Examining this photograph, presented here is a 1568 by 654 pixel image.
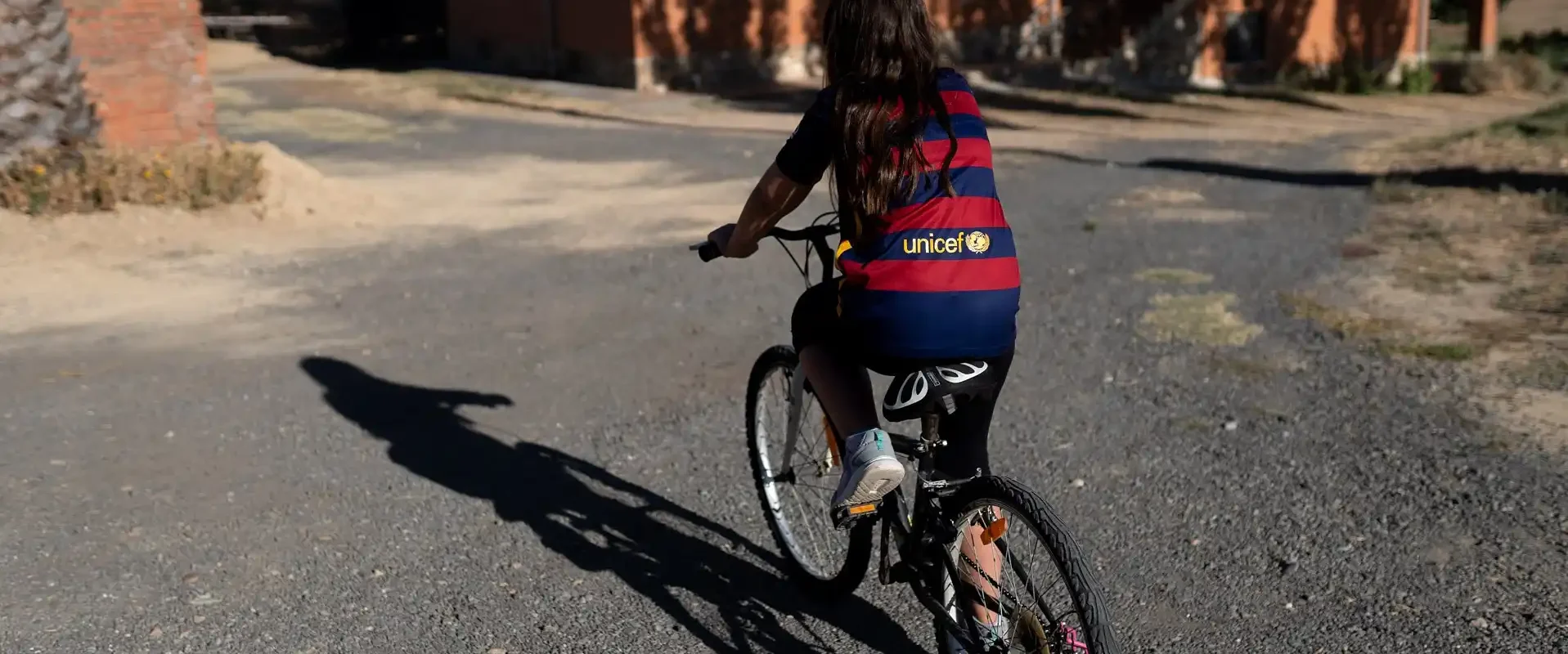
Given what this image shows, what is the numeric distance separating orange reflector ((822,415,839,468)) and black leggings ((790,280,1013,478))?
490 millimetres

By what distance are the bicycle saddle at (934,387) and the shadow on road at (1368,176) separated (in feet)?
32.9

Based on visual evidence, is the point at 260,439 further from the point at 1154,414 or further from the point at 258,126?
the point at 258,126

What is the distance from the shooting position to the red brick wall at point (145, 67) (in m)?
12.4

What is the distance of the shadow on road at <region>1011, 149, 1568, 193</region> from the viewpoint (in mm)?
12500

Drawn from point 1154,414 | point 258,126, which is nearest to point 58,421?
point 1154,414

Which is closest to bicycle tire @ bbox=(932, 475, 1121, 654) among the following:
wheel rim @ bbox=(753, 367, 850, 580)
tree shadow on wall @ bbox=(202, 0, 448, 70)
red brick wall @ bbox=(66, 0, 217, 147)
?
wheel rim @ bbox=(753, 367, 850, 580)

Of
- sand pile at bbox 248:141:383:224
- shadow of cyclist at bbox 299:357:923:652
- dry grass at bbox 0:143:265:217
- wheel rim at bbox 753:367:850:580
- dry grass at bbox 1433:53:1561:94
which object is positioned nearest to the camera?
shadow of cyclist at bbox 299:357:923:652

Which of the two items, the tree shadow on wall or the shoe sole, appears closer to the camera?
the shoe sole

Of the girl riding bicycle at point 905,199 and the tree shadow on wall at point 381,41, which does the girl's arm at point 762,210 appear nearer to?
the girl riding bicycle at point 905,199

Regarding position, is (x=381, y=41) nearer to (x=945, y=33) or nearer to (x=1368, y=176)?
(x=945, y=33)

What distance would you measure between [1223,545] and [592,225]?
7.30m

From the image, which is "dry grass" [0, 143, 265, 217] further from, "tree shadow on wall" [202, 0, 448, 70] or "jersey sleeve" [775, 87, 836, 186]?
"tree shadow on wall" [202, 0, 448, 70]

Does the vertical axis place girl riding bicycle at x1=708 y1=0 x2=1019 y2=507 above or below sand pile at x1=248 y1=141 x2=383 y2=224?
A: above

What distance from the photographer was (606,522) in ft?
17.6
